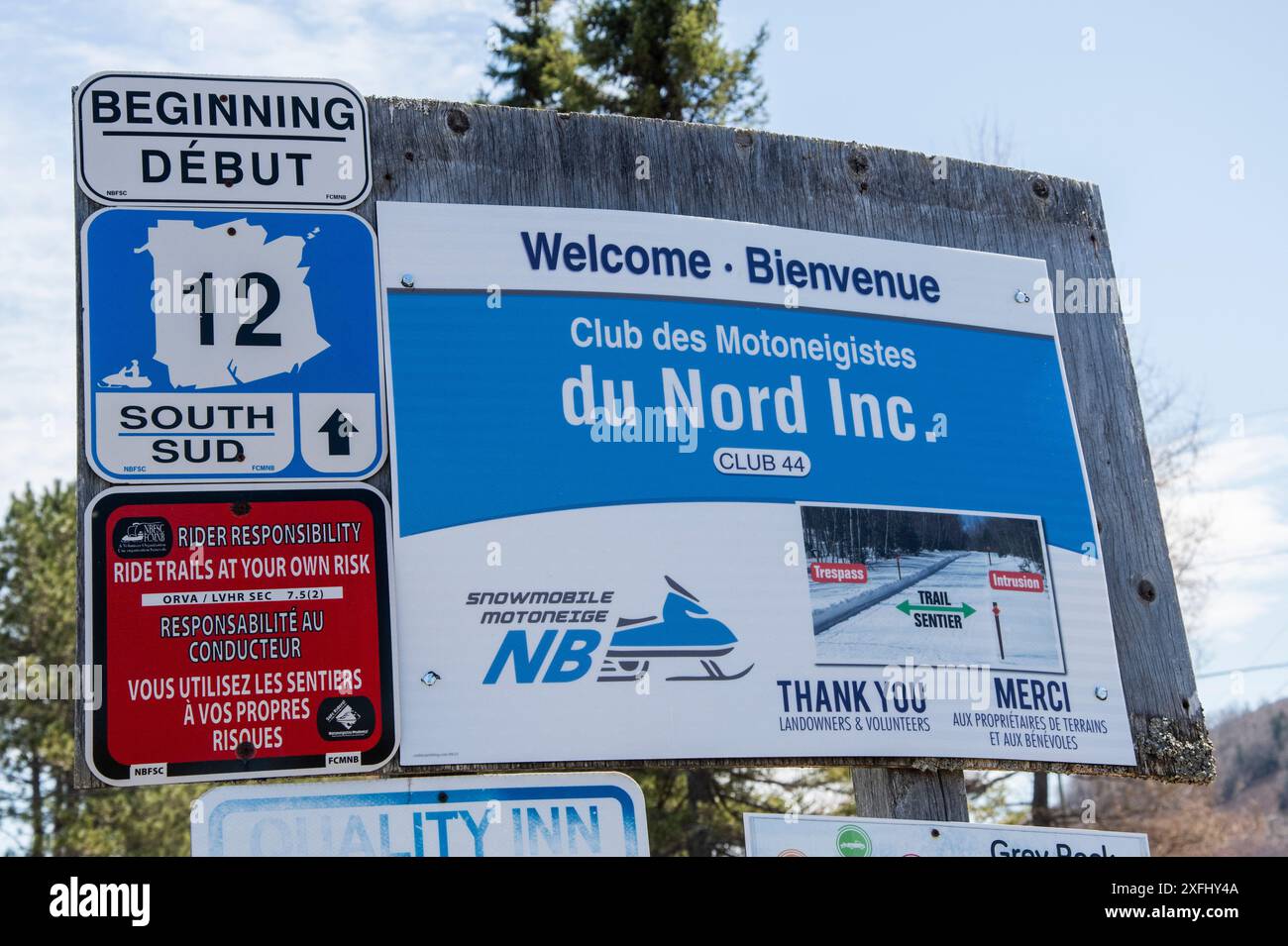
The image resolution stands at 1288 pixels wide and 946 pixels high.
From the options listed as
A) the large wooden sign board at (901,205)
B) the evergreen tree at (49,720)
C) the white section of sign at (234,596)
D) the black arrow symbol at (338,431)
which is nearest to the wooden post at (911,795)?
the large wooden sign board at (901,205)

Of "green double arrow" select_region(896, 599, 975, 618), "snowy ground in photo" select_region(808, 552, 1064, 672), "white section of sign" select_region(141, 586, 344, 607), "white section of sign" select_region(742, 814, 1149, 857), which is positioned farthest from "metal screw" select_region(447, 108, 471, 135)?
"white section of sign" select_region(742, 814, 1149, 857)

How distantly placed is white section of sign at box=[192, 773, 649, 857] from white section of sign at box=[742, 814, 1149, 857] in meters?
0.38

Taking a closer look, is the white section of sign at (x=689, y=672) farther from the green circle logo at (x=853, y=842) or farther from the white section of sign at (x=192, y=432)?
the white section of sign at (x=192, y=432)

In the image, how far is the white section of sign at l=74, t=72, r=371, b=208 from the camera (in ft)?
12.2

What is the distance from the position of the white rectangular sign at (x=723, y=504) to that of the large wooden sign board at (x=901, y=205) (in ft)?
0.25

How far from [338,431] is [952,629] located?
6.02 ft

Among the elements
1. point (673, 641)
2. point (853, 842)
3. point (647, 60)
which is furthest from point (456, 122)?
point (647, 60)

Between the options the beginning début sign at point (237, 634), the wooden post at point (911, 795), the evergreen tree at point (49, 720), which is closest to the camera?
the beginning début sign at point (237, 634)

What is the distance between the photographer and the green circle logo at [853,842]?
3594mm

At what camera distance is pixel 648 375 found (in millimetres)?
3986

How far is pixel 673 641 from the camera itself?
3719 mm
